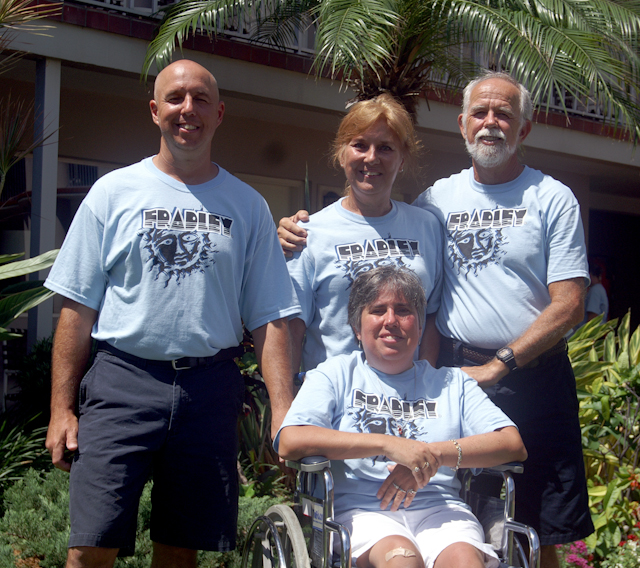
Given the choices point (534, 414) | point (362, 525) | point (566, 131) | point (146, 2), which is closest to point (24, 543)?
point (362, 525)

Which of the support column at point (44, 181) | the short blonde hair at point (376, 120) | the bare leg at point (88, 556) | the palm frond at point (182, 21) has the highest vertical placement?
the palm frond at point (182, 21)

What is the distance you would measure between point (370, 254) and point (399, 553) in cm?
107

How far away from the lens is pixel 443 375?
2.46 meters

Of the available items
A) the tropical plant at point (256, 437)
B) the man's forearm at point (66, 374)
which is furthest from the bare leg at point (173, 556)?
the tropical plant at point (256, 437)

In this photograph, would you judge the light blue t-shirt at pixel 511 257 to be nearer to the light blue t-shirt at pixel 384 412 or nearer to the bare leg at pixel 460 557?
the light blue t-shirt at pixel 384 412

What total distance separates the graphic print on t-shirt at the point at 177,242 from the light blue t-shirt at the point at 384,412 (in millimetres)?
562

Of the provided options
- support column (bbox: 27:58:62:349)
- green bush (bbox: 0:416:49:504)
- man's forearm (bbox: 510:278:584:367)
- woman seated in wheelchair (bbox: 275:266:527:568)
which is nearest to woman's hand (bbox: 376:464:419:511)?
woman seated in wheelchair (bbox: 275:266:527:568)

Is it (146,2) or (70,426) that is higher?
(146,2)

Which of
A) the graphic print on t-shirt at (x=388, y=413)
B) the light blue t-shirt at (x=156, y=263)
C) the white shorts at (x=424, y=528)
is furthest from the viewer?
the graphic print on t-shirt at (x=388, y=413)

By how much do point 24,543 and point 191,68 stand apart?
2449 mm

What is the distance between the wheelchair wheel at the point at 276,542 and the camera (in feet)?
6.81

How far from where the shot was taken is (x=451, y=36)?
233 inches

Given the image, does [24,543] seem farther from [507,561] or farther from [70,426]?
[507,561]

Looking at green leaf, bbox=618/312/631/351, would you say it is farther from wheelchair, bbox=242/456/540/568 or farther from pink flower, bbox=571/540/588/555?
wheelchair, bbox=242/456/540/568
